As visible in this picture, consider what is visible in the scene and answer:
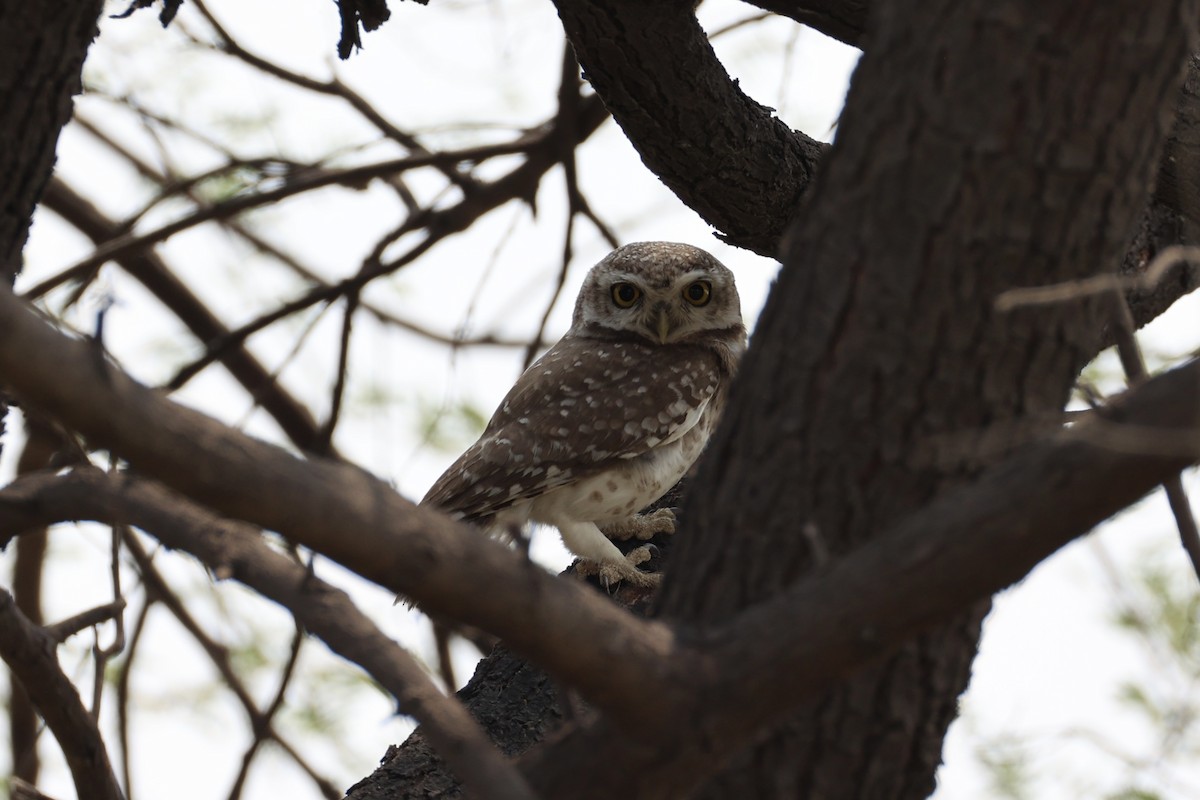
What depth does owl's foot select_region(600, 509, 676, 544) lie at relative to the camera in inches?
191

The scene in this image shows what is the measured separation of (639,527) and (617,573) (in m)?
0.44

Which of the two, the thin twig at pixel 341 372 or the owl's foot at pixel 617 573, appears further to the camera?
the owl's foot at pixel 617 573

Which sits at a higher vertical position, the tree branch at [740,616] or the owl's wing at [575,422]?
the owl's wing at [575,422]

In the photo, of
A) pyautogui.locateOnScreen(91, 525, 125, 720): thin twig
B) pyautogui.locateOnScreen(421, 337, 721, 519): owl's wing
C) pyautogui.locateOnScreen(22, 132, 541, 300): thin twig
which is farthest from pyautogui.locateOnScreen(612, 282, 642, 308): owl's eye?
pyautogui.locateOnScreen(91, 525, 125, 720): thin twig

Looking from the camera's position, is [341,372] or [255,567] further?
[341,372]

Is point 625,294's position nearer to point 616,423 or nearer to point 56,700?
point 616,423

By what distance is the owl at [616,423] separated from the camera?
4473 millimetres

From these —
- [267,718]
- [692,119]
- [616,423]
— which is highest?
[692,119]

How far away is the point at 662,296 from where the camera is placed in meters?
5.15

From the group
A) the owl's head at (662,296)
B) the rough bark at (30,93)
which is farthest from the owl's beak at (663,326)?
the rough bark at (30,93)

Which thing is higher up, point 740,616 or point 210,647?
point 210,647

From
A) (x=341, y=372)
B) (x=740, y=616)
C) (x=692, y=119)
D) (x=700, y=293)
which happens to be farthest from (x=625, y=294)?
(x=740, y=616)

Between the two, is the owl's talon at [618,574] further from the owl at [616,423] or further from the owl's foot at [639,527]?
the owl's foot at [639,527]

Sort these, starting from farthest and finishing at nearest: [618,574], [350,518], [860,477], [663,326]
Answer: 1. [663,326]
2. [618,574]
3. [860,477]
4. [350,518]
